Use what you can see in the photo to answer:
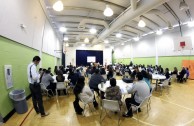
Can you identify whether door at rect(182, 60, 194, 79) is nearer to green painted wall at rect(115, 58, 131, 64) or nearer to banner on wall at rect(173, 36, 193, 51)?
banner on wall at rect(173, 36, 193, 51)

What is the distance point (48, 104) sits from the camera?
5305 millimetres

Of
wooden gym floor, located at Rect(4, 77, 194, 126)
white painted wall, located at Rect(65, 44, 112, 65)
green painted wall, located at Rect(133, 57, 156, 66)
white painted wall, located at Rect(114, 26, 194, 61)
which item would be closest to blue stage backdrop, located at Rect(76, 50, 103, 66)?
white painted wall, located at Rect(65, 44, 112, 65)

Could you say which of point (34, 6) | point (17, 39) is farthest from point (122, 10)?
point (17, 39)

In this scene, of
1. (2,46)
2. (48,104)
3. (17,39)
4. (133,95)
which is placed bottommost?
(48,104)

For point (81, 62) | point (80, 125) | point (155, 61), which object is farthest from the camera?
point (81, 62)

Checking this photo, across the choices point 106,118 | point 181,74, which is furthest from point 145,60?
point 106,118

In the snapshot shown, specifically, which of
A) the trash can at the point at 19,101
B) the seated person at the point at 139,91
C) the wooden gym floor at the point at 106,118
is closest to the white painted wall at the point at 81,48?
the wooden gym floor at the point at 106,118

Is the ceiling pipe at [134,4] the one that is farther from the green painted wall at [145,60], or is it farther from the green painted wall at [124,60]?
the green painted wall at [124,60]

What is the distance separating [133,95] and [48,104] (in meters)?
3.24

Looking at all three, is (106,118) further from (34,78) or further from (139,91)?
(34,78)

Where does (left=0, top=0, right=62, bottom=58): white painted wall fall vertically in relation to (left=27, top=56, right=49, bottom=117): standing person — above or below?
above

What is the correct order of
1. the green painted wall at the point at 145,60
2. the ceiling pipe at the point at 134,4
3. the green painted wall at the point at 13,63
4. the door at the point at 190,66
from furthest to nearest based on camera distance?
the green painted wall at the point at 145,60, the door at the point at 190,66, the ceiling pipe at the point at 134,4, the green painted wall at the point at 13,63

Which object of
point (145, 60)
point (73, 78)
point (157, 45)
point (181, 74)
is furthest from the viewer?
point (145, 60)

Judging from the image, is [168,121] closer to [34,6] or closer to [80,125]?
[80,125]
